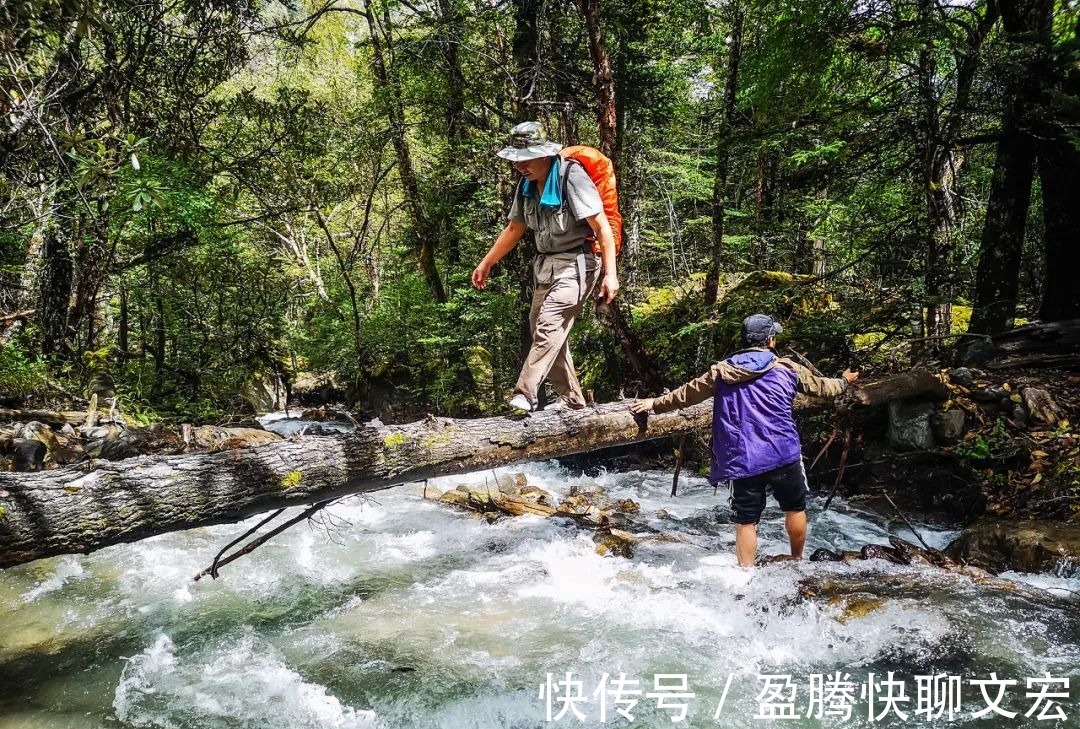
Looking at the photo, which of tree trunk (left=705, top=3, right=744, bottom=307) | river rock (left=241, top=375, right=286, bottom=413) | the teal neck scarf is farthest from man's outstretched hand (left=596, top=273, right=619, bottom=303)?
river rock (left=241, top=375, right=286, bottom=413)

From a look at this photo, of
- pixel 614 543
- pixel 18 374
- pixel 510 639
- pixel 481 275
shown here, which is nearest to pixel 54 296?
pixel 18 374

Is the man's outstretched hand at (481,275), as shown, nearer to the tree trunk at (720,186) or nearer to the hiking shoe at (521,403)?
the hiking shoe at (521,403)

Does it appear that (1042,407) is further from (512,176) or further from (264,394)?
(264,394)

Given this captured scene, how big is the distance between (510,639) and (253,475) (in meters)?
2.13

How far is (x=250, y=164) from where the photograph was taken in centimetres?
1086

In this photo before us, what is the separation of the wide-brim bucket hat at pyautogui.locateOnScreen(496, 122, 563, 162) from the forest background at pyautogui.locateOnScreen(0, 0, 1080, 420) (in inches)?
90.7

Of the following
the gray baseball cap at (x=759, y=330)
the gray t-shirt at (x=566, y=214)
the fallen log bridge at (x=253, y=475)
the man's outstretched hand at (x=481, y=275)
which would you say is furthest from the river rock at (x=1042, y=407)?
the man's outstretched hand at (x=481, y=275)

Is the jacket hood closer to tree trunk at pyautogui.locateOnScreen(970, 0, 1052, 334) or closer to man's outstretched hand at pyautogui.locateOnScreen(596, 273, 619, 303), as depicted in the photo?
man's outstretched hand at pyautogui.locateOnScreen(596, 273, 619, 303)

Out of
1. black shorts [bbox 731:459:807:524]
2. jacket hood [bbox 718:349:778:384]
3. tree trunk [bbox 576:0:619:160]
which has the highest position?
tree trunk [bbox 576:0:619:160]

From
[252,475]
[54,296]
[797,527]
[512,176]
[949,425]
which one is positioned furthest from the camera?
[512,176]

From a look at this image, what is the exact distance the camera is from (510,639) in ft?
14.6

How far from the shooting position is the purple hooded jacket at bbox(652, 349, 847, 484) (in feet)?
15.3

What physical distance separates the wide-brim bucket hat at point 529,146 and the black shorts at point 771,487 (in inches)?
114

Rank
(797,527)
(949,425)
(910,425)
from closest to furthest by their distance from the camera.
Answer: (797,527) < (949,425) < (910,425)
